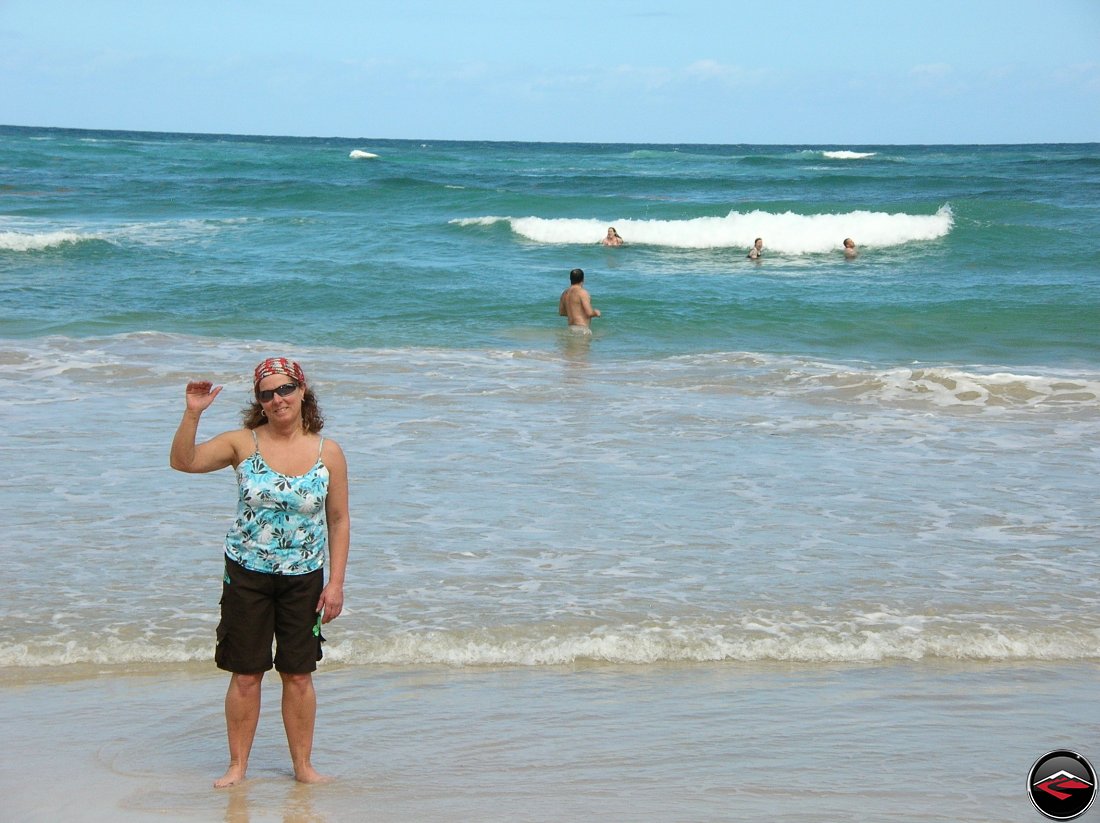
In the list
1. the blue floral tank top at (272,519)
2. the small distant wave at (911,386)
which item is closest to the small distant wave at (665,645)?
the blue floral tank top at (272,519)

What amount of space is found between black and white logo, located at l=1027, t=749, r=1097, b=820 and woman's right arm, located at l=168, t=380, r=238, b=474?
2.86 m

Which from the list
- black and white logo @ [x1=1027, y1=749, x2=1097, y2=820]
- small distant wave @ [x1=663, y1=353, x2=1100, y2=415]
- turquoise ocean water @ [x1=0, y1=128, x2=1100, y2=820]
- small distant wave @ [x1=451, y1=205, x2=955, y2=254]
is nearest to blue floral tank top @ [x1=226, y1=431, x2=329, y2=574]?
turquoise ocean water @ [x1=0, y1=128, x2=1100, y2=820]

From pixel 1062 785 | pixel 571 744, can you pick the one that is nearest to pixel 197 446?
pixel 571 744

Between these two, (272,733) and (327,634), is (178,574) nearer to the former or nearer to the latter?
(327,634)

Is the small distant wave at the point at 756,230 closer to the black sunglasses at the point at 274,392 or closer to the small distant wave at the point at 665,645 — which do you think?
the small distant wave at the point at 665,645

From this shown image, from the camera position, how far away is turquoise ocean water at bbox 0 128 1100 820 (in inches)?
189

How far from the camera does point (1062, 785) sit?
398 cm

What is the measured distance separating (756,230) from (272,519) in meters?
25.8

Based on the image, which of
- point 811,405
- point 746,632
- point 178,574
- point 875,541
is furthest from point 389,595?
point 811,405

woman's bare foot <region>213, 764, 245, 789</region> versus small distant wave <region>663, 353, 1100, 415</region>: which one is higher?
small distant wave <region>663, 353, 1100, 415</region>

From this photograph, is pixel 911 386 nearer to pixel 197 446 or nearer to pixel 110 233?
pixel 197 446

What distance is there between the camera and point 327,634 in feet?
18.4

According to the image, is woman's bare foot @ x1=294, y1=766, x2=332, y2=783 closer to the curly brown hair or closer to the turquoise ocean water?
the turquoise ocean water

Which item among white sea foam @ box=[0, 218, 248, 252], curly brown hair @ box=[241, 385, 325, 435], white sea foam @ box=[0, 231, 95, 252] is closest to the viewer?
curly brown hair @ box=[241, 385, 325, 435]
